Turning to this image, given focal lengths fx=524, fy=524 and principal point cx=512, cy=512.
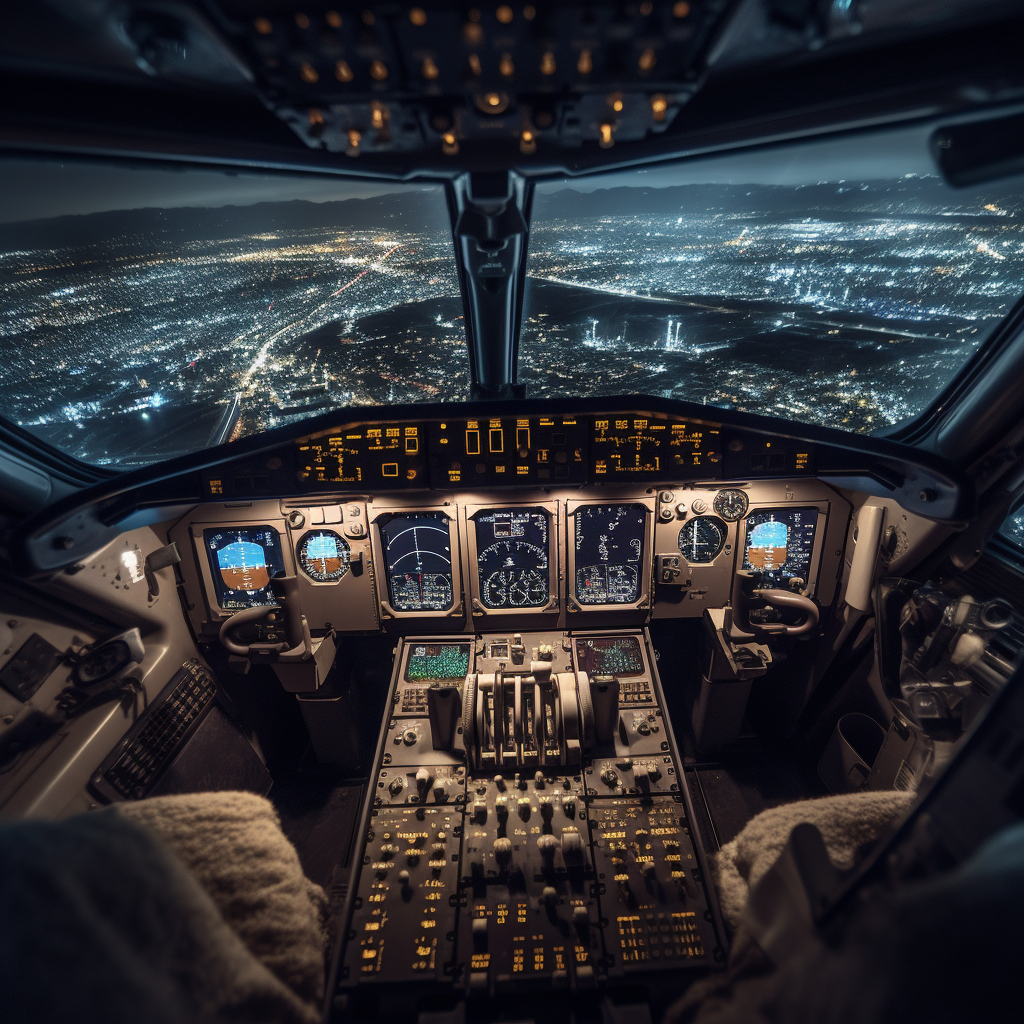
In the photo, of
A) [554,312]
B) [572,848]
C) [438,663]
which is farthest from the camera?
[554,312]

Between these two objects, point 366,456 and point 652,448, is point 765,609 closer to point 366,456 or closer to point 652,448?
point 652,448

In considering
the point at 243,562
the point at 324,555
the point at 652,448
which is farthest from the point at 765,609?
the point at 243,562

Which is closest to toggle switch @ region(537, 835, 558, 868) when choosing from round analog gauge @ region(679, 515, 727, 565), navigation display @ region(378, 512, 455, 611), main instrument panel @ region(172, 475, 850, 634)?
main instrument panel @ region(172, 475, 850, 634)

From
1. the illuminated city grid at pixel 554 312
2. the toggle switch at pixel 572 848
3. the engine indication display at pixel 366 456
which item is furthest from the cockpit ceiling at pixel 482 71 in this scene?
the toggle switch at pixel 572 848

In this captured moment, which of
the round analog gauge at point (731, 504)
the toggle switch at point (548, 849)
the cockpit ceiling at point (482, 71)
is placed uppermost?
the cockpit ceiling at point (482, 71)

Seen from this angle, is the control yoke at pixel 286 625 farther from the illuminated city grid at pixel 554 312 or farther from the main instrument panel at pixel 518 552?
the illuminated city grid at pixel 554 312

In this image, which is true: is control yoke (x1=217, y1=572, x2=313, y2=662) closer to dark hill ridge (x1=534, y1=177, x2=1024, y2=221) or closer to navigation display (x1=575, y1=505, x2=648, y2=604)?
navigation display (x1=575, y1=505, x2=648, y2=604)
